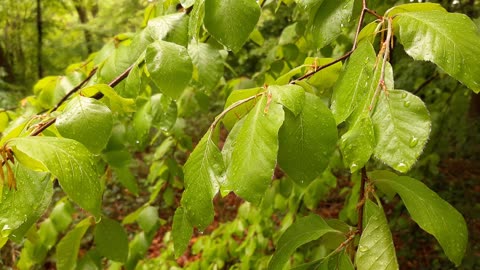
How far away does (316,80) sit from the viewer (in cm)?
76

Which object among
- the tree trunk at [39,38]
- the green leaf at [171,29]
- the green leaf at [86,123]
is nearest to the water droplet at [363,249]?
the green leaf at [86,123]

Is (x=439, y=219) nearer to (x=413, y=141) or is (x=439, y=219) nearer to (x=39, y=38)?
(x=413, y=141)

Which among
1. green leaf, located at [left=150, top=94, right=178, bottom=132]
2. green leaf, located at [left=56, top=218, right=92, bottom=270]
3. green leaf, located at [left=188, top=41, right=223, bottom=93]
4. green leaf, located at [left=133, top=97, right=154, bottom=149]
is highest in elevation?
green leaf, located at [left=188, top=41, right=223, bottom=93]

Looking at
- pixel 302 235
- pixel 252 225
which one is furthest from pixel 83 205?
pixel 252 225

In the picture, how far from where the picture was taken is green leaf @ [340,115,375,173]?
456 millimetres

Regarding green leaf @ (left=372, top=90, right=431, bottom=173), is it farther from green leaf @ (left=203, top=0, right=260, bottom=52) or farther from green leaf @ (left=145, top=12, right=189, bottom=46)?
green leaf @ (left=145, top=12, right=189, bottom=46)

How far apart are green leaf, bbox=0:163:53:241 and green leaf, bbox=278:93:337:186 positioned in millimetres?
329

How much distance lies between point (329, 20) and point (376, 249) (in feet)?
1.28

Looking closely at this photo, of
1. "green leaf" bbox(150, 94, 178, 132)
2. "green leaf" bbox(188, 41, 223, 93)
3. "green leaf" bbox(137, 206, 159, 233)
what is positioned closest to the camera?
"green leaf" bbox(188, 41, 223, 93)

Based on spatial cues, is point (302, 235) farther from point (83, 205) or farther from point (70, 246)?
point (70, 246)

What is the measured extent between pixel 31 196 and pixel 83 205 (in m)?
0.07

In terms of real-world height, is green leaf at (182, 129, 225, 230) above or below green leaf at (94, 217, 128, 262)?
above

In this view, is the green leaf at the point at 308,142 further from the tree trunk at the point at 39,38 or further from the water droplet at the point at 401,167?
the tree trunk at the point at 39,38

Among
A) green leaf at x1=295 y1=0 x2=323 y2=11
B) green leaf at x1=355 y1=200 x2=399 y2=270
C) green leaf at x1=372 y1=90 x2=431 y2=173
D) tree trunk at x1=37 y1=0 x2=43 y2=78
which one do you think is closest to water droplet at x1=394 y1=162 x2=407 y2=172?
green leaf at x1=372 y1=90 x2=431 y2=173
